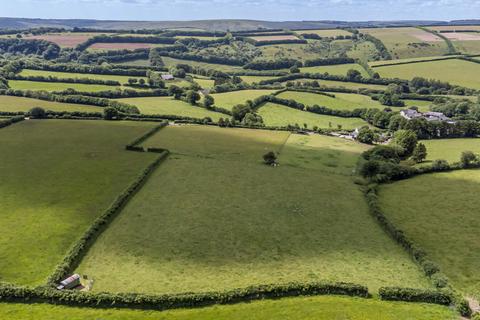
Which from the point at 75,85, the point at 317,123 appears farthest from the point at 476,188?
the point at 75,85

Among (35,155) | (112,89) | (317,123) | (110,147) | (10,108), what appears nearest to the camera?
(35,155)

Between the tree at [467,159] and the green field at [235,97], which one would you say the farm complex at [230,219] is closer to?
the tree at [467,159]

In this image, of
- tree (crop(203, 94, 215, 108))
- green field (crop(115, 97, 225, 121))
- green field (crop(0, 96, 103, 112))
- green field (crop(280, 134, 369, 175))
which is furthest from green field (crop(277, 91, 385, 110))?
green field (crop(0, 96, 103, 112))

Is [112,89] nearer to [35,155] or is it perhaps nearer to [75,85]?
[75,85]

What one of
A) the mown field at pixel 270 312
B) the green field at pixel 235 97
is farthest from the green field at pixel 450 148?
the green field at pixel 235 97

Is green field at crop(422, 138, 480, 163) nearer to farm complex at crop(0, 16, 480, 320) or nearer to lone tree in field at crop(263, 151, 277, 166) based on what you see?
farm complex at crop(0, 16, 480, 320)

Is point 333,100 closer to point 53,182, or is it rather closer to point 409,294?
point 53,182
